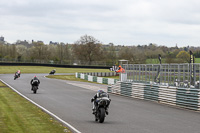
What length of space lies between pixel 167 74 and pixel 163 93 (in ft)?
3.76

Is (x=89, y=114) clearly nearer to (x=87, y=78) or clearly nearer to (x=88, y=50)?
(x=87, y=78)

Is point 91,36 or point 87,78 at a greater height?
point 91,36

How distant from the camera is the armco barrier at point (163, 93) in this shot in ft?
54.5

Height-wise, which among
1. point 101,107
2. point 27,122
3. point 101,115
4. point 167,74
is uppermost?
point 167,74

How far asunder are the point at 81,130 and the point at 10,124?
2.54 m

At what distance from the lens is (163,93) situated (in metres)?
19.5

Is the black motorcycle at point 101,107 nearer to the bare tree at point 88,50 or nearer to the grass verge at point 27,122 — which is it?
the grass verge at point 27,122

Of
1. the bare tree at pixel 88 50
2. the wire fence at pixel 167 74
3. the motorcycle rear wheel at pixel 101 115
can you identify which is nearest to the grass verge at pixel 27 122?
the motorcycle rear wheel at pixel 101 115

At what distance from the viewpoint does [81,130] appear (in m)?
10.1

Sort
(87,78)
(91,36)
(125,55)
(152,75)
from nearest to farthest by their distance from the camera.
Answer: (152,75) < (87,78) < (125,55) < (91,36)

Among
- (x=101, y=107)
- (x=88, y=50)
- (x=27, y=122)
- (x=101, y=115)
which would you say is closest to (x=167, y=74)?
(x=101, y=107)

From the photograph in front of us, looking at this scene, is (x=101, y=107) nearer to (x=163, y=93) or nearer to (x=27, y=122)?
(x=27, y=122)

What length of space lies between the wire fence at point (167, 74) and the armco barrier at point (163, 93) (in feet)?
1.37

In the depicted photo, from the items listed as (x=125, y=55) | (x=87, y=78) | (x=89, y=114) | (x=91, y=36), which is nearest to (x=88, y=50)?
(x=91, y=36)
